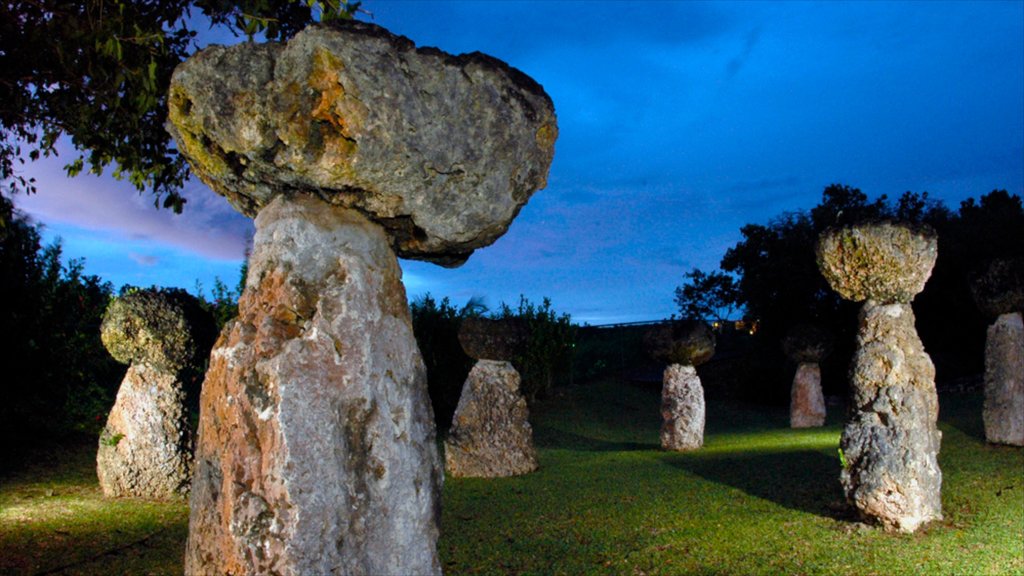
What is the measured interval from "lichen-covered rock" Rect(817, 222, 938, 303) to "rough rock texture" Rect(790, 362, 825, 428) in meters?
8.90

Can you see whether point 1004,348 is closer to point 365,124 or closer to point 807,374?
point 807,374

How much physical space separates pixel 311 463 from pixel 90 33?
5220mm

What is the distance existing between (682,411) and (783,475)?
3295mm

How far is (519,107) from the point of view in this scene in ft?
11.1

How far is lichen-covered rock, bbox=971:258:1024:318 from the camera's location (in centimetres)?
1149

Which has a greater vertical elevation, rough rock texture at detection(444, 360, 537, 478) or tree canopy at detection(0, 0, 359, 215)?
tree canopy at detection(0, 0, 359, 215)

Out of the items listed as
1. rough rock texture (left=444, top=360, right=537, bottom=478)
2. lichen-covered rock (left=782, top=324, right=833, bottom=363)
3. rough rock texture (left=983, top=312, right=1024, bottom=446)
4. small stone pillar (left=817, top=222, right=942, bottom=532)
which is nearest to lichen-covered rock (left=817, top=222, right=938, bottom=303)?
small stone pillar (left=817, top=222, right=942, bottom=532)

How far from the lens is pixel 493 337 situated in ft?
35.5

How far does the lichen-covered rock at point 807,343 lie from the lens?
16234 millimetres

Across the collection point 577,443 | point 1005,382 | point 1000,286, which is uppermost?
point 1000,286

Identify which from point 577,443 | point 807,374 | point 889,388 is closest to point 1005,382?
point 807,374

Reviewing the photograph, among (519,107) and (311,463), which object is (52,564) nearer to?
(311,463)

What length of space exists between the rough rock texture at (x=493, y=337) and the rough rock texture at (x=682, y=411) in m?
3.34

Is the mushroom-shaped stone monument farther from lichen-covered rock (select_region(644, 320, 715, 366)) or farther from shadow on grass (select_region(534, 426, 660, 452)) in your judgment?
shadow on grass (select_region(534, 426, 660, 452))
